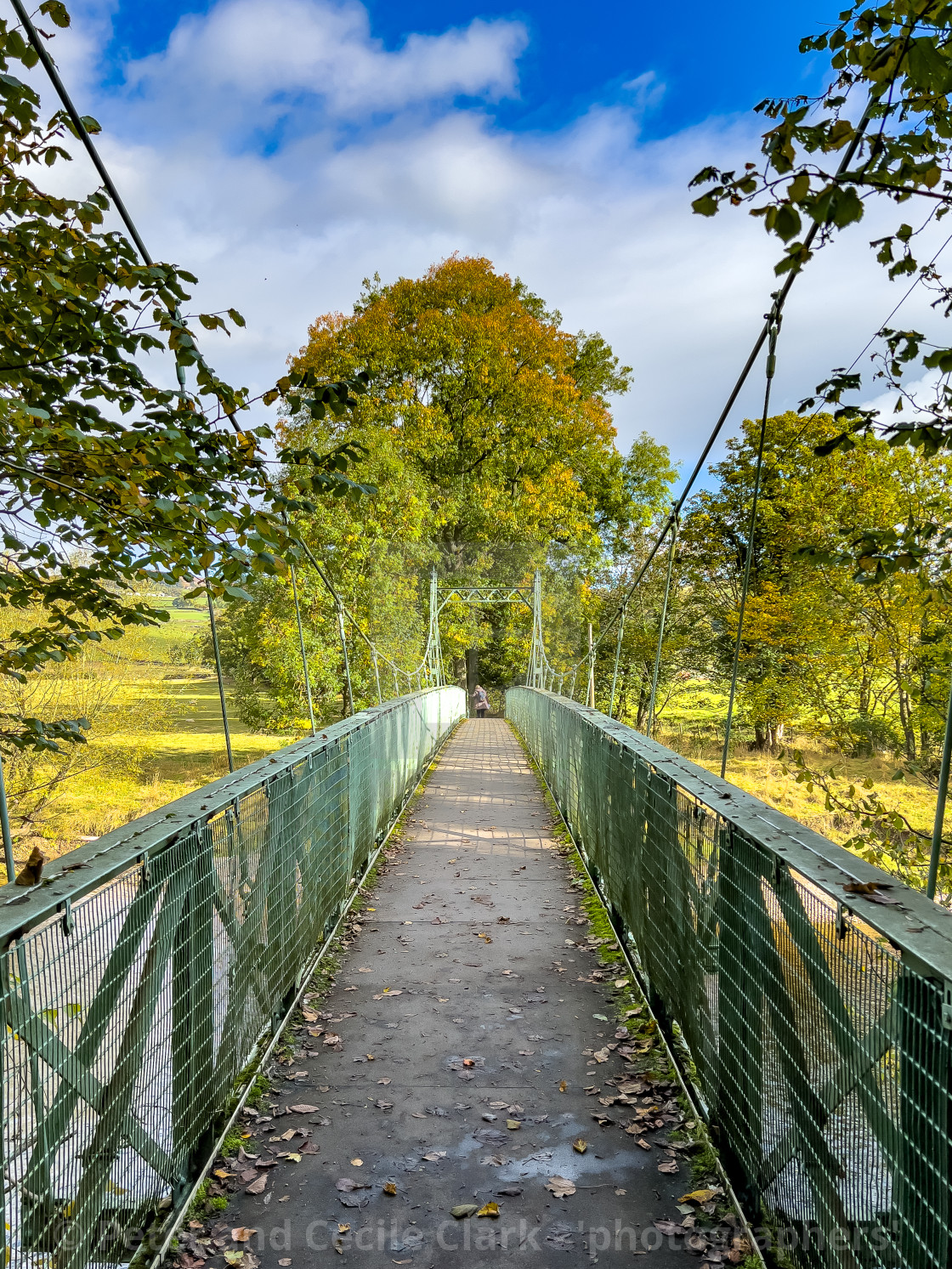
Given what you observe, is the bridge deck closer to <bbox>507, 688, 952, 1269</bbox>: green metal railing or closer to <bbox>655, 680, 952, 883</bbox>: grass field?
<bbox>507, 688, 952, 1269</bbox>: green metal railing

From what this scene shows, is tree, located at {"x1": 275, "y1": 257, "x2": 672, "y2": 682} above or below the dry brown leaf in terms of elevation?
above

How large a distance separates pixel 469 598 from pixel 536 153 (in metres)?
15.4

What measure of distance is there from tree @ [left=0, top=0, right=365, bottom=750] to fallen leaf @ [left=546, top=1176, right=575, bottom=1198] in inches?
74.8

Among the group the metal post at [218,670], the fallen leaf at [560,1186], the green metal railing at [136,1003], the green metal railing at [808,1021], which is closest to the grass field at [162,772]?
the metal post at [218,670]

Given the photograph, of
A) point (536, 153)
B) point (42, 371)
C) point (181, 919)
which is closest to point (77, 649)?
point (42, 371)

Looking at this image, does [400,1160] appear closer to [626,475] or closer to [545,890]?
[545,890]

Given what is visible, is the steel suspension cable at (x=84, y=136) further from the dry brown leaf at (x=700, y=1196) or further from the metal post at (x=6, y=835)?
the dry brown leaf at (x=700, y=1196)

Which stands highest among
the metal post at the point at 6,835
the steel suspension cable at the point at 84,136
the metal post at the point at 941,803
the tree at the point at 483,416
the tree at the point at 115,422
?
the tree at the point at 483,416

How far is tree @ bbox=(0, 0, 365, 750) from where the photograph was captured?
2516 mm

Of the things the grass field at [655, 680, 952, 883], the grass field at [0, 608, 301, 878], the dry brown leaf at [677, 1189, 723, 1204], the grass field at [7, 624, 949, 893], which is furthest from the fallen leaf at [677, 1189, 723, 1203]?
the grass field at [0, 608, 301, 878]

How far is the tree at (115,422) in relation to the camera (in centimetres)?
252

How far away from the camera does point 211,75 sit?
17.4ft

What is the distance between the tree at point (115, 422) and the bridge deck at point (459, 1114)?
1.73 meters

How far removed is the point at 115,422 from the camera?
2773 mm
